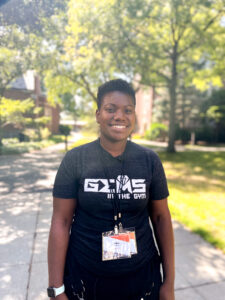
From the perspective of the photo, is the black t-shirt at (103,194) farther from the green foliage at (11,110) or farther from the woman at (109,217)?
the green foliage at (11,110)

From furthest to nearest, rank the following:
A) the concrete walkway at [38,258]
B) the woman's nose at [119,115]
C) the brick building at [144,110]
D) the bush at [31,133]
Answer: the brick building at [144,110] < the bush at [31,133] < the concrete walkway at [38,258] < the woman's nose at [119,115]

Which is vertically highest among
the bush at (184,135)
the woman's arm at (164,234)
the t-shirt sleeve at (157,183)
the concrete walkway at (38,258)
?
the t-shirt sleeve at (157,183)

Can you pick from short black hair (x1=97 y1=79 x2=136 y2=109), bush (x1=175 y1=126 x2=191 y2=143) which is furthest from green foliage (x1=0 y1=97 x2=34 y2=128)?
bush (x1=175 y1=126 x2=191 y2=143)

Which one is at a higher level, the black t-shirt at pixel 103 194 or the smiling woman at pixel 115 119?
the smiling woman at pixel 115 119

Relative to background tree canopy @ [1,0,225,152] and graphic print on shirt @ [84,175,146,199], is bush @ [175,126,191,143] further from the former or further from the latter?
graphic print on shirt @ [84,175,146,199]

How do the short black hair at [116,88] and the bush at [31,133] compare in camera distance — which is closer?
the short black hair at [116,88]

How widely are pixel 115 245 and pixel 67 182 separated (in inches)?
19.2

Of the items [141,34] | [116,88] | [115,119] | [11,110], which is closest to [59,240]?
[115,119]

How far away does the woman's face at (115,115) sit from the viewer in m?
1.54

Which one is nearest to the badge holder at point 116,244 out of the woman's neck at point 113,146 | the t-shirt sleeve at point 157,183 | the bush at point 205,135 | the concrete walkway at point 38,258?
the t-shirt sleeve at point 157,183

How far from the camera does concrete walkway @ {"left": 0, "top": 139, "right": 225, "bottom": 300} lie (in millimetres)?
2568

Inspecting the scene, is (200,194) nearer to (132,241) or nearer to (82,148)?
(132,241)

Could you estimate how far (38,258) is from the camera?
3.15 m

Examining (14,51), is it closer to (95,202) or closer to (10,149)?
(95,202)
